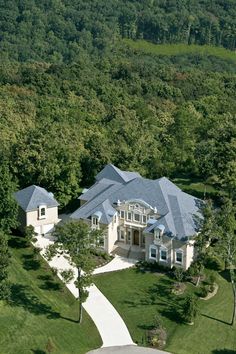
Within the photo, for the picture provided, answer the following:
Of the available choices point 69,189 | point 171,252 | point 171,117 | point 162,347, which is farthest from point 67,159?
point 171,117

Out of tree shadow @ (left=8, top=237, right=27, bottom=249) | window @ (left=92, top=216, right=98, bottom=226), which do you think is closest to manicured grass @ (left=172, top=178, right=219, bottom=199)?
window @ (left=92, top=216, right=98, bottom=226)

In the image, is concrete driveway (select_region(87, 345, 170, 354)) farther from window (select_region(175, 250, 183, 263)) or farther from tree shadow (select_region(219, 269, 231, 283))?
tree shadow (select_region(219, 269, 231, 283))

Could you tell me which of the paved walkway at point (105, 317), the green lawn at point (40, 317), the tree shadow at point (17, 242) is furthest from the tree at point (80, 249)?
the tree shadow at point (17, 242)

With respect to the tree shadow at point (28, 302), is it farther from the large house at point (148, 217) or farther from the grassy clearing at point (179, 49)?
the grassy clearing at point (179, 49)

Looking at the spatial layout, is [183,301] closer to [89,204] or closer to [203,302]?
[203,302]

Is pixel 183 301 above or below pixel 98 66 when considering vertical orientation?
below

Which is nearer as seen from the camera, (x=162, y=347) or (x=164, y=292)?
(x=162, y=347)
